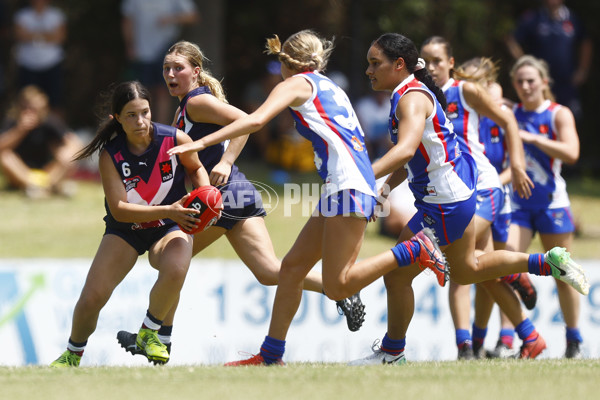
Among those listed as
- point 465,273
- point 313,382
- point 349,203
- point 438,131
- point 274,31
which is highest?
point 274,31

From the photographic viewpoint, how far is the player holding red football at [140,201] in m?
5.49

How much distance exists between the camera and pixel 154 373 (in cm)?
501

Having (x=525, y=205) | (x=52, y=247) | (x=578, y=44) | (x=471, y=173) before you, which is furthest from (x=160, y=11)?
(x=471, y=173)

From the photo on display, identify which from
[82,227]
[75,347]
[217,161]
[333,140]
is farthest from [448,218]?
[82,227]

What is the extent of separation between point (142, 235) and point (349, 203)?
1339 millimetres

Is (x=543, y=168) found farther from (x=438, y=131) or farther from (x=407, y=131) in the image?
(x=407, y=131)

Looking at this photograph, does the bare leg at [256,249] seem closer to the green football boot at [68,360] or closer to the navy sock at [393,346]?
the navy sock at [393,346]

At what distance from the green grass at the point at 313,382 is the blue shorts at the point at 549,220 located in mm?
1807

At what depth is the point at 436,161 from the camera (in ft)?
17.9

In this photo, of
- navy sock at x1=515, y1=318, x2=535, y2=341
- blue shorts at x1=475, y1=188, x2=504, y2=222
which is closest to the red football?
blue shorts at x1=475, y1=188, x2=504, y2=222

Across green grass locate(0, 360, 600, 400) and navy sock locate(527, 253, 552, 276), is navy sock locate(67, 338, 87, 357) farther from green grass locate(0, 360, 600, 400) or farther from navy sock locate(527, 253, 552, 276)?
navy sock locate(527, 253, 552, 276)

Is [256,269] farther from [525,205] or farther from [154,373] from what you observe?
[525,205]

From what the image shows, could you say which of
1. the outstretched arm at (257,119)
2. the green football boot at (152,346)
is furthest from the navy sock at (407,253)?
the green football boot at (152,346)

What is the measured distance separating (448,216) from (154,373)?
1925mm
